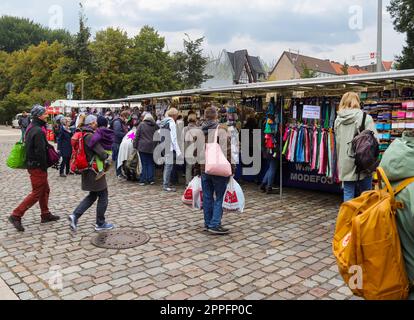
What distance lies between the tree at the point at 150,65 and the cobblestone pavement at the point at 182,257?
31389 millimetres

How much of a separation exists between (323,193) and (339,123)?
3.11 meters

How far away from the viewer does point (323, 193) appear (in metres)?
8.48

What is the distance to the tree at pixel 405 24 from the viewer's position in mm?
30281

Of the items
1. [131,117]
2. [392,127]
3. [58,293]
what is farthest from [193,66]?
[58,293]

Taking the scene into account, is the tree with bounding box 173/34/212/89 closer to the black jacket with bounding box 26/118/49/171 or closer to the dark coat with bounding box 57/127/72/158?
the dark coat with bounding box 57/127/72/158

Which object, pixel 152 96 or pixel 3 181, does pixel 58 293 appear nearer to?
pixel 3 181

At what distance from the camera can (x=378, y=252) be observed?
2.13 meters

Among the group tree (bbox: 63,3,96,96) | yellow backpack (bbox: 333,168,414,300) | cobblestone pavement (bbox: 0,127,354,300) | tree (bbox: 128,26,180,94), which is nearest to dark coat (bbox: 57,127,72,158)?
cobblestone pavement (bbox: 0,127,354,300)

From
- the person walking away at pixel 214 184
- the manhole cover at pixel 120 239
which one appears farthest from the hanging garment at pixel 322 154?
the manhole cover at pixel 120 239

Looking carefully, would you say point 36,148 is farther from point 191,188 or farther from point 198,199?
point 198,199

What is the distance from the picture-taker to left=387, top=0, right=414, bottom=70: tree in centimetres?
3028

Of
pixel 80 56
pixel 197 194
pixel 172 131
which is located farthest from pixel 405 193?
pixel 80 56

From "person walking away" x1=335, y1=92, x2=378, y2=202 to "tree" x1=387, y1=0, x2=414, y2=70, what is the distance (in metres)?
28.7

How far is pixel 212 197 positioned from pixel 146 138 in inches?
156
